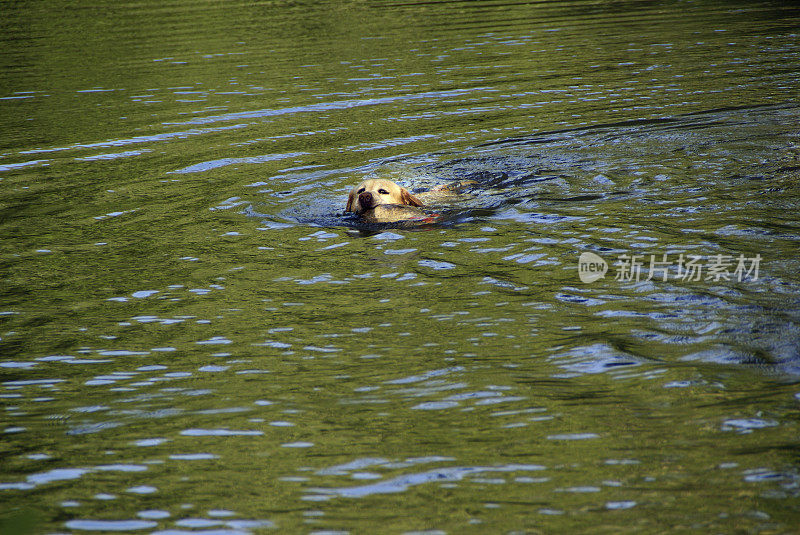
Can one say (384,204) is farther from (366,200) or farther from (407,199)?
(407,199)

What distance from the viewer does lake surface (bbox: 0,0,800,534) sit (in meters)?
4.42

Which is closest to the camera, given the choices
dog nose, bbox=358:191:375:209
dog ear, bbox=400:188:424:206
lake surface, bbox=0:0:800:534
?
lake surface, bbox=0:0:800:534

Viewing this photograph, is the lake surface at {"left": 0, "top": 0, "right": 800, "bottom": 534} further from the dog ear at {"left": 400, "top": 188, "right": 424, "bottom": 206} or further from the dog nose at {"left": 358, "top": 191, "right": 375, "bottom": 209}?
the dog ear at {"left": 400, "top": 188, "right": 424, "bottom": 206}

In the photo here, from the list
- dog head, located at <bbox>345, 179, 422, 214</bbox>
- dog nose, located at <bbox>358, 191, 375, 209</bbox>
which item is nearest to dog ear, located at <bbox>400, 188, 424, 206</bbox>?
dog head, located at <bbox>345, 179, 422, 214</bbox>

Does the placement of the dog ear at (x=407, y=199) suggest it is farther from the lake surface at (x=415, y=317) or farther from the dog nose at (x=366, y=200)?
the lake surface at (x=415, y=317)

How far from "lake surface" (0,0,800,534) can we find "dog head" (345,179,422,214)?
0.92 feet

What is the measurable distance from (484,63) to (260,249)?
12154 millimetres

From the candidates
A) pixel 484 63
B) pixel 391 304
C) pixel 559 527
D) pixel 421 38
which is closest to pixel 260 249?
pixel 391 304

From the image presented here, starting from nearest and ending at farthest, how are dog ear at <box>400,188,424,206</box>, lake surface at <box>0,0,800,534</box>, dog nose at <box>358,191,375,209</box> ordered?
lake surface at <box>0,0,800,534</box>
dog nose at <box>358,191,375,209</box>
dog ear at <box>400,188,424,206</box>

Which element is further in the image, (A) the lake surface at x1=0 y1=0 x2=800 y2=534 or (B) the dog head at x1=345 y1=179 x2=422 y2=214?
(B) the dog head at x1=345 y1=179 x2=422 y2=214

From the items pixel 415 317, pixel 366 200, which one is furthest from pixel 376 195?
pixel 415 317

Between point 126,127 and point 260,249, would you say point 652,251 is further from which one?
point 126,127

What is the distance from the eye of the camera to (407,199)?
33.2ft

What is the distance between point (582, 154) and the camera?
11633mm
